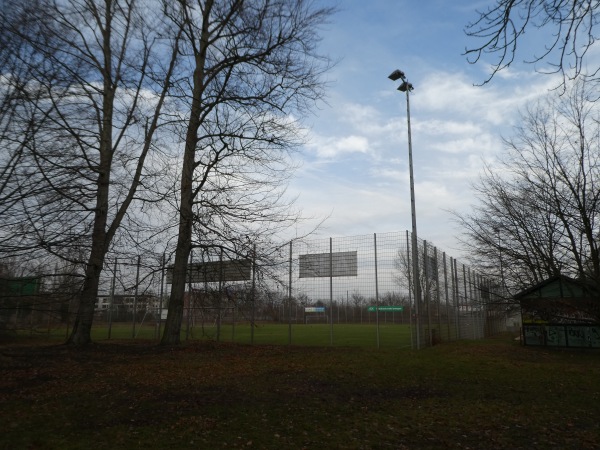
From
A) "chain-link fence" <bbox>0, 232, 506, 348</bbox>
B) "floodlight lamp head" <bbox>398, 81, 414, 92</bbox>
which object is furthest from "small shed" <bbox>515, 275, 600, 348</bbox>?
"floodlight lamp head" <bbox>398, 81, 414, 92</bbox>

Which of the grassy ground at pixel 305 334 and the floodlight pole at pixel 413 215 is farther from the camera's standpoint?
the grassy ground at pixel 305 334

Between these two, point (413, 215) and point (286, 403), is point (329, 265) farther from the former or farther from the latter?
point (286, 403)

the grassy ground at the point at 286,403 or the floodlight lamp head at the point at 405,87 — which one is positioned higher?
the floodlight lamp head at the point at 405,87

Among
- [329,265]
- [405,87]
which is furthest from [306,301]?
[405,87]

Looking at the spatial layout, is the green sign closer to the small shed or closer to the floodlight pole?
the floodlight pole

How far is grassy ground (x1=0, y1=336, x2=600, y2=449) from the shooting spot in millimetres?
4230

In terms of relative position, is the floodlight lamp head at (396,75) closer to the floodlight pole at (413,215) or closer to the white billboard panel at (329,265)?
the floodlight pole at (413,215)

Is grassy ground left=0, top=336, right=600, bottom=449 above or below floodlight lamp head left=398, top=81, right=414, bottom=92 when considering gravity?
below

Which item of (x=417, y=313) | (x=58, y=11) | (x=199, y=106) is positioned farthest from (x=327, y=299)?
(x=58, y=11)

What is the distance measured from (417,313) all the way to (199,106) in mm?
8613

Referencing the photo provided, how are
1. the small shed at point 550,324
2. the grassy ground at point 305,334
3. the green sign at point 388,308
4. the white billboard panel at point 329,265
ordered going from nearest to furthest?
the small shed at point 550,324 → the green sign at point 388,308 → the white billboard panel at point 329,265 → the grassy ground at point 305,334

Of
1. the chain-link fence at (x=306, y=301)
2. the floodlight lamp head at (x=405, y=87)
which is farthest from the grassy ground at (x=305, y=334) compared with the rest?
the floodlight lamp head at (x=405, y=87)

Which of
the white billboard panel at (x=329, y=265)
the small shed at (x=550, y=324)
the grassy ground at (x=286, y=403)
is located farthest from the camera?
the white billboard panel at (x=329, y=265)

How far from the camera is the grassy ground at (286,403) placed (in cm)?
423
